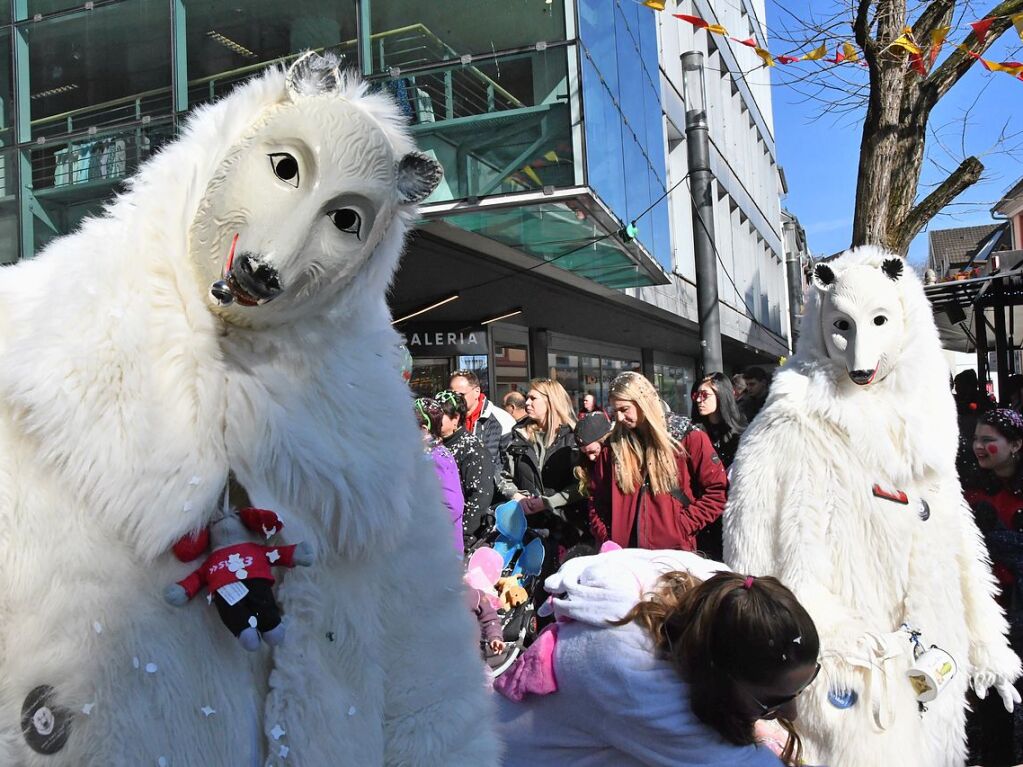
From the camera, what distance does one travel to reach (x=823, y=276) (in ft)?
11.5

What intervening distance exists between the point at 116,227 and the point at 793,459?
2534 millimetres

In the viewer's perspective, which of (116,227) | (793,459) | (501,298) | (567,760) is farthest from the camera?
(501,298)

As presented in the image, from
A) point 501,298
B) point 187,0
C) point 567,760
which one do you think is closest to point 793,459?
point 567,760

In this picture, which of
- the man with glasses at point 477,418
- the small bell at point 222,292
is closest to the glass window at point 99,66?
the man with glasses at point 477,418

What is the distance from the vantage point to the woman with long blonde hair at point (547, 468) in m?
4.84

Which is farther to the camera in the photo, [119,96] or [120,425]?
[119,96]

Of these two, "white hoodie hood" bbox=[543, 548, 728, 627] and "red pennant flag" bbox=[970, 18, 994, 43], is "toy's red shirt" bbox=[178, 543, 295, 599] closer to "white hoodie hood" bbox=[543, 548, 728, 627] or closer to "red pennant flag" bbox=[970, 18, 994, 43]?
"white hoodie hood" bbox=[543, 548, 728, 627]

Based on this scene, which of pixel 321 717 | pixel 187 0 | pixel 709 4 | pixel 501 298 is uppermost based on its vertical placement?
pixel 709 4

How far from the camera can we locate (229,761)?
1145 millimetres

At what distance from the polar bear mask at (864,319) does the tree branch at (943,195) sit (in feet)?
9.94

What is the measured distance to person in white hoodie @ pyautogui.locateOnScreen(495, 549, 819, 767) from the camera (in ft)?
5.65

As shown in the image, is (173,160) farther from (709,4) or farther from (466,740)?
A: (709,4)

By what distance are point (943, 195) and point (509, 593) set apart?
4569 mm

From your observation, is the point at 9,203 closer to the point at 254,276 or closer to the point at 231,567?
the point at 254,276
